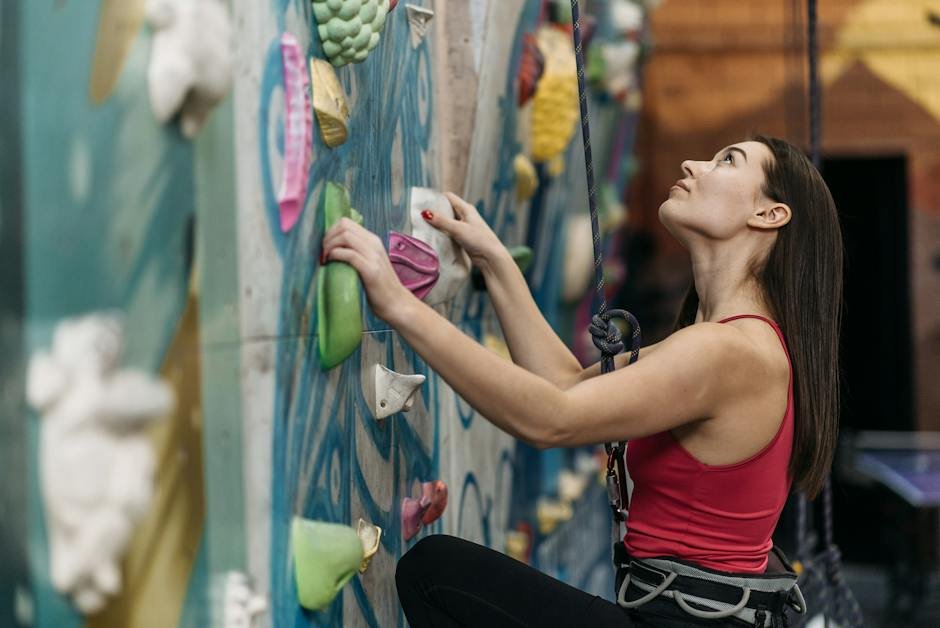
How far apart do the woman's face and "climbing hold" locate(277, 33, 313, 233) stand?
2.03ft

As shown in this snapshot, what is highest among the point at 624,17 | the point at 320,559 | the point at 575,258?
the point at 624,17

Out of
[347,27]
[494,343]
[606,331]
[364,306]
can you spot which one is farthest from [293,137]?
[494,343]

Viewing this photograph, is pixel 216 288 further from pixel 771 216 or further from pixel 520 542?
pixel 520 542

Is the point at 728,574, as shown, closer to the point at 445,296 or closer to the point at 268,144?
the point at 445,296

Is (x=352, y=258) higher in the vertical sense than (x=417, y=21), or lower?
lower

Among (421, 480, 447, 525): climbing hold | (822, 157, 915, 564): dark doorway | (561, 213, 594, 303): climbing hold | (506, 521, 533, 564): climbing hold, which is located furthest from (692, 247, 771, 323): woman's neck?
(822, 157, 915, 564): dark doorway

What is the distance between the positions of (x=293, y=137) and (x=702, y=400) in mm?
695

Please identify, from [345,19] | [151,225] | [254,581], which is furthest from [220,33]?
[254,581]

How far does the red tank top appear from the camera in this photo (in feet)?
6.82

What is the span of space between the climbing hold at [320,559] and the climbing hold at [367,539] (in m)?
0.10

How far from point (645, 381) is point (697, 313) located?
1.82ft

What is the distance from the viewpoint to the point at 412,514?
2.58 metres

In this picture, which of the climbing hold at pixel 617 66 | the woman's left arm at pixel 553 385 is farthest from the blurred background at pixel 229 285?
the climbing hold at pixel 617 66

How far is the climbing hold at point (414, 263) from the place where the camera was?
2268 millimetres
